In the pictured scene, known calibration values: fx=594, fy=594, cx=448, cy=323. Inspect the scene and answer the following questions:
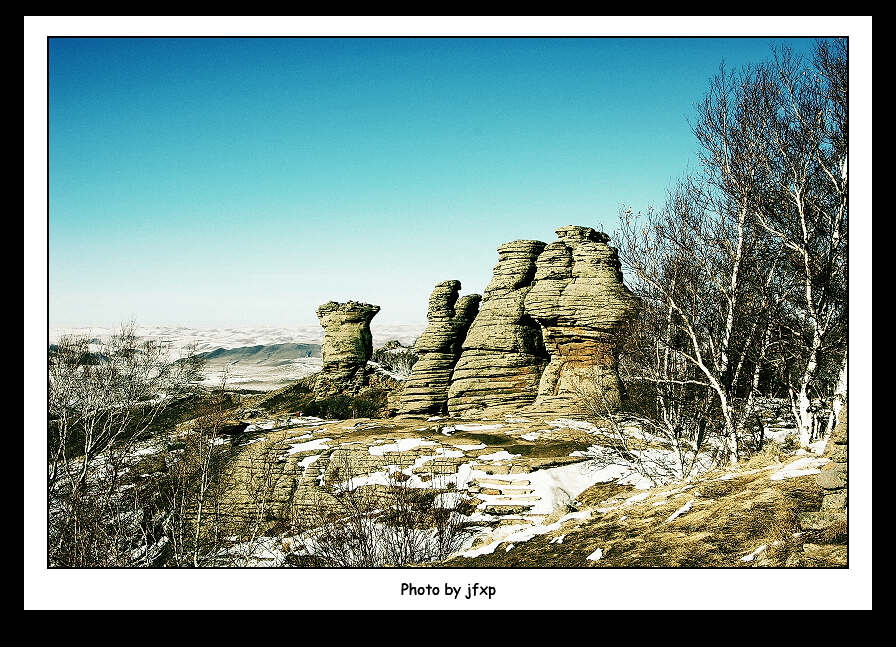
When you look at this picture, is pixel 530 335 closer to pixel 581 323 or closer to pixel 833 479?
pixel 581 323

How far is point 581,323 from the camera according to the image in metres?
30.8

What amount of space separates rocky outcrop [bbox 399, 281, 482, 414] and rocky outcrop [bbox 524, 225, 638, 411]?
24.9 feet

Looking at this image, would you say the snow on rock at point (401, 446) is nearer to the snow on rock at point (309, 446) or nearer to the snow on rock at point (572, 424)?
the snow on rock at point (309, 446)

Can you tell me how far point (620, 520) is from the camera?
9.11m

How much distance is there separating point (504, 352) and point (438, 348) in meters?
6.03

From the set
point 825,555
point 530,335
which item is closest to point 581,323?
point 530,335

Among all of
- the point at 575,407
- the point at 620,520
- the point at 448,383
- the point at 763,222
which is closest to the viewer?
the point at 620,520

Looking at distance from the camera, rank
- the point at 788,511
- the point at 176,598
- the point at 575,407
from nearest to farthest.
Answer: the point at 176,598
the point at 788,511
the point at 575,407

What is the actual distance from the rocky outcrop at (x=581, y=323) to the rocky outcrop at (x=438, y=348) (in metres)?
7.59

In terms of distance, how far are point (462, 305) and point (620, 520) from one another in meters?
32.2

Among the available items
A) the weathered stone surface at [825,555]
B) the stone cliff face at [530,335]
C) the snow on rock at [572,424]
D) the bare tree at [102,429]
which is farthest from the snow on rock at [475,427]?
the weathered stone surface at [825,555]

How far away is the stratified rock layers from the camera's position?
34.2 metres
